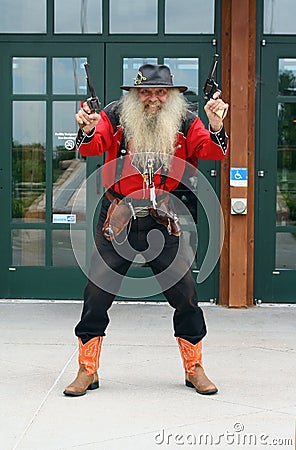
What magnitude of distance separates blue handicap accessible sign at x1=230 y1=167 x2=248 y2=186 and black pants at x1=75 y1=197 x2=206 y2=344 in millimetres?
2435

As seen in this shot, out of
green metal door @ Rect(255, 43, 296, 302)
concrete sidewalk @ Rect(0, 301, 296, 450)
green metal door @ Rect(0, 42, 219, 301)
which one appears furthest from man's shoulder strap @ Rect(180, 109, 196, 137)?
green metal door @ Rect(255, 43, 296, 302)

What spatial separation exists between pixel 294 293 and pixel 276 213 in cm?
75

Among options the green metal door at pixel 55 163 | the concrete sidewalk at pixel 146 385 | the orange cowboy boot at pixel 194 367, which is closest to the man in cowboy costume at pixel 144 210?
the orange cowboy boot at pixel 194 367

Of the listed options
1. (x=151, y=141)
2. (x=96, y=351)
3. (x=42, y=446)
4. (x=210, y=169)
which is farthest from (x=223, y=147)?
(x=210, y=169)

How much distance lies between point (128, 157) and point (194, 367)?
1352mm

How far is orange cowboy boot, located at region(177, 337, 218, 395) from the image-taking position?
522 centimetres

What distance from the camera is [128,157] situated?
5.28m

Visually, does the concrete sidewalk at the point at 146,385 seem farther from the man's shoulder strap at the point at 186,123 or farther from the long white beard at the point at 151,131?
the man's shoulder strap at the point at 186,123

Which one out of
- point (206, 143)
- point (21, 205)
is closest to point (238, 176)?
point (21, 205)

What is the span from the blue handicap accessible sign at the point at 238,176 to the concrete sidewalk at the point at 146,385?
114 centimetres

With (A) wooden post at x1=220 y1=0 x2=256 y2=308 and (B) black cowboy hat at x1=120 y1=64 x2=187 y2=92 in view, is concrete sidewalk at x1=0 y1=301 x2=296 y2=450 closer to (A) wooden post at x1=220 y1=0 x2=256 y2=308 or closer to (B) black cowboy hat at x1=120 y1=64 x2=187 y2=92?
(A) wooden post at x1=220 y1=0 x2=256 y2=308

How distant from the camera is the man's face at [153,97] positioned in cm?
525

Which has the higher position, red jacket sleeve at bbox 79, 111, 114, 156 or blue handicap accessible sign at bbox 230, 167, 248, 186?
red jacket sleeve at bbox 79, 111, 114, 156

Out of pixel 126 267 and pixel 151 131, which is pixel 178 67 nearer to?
pixel 151 131
